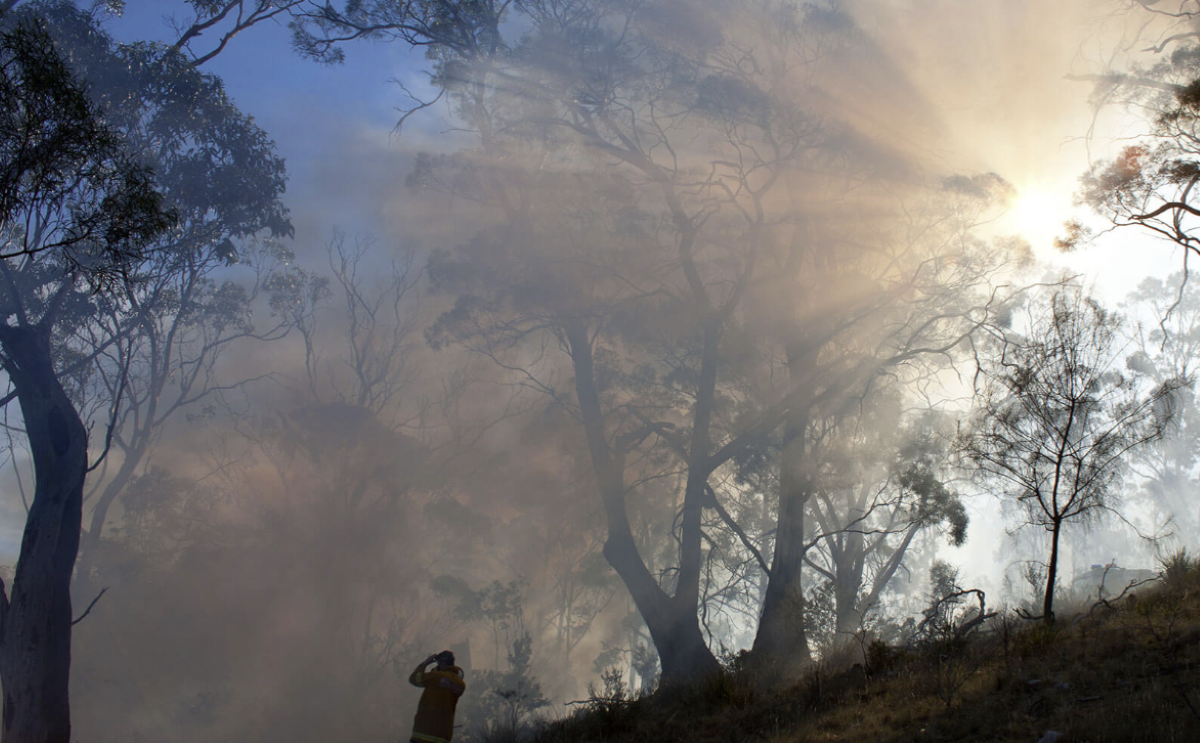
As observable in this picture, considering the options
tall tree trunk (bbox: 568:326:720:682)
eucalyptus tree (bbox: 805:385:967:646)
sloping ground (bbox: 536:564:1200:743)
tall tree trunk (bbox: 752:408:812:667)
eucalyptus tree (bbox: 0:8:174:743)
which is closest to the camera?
sloping ground (bbox: 536:564:1200:743)

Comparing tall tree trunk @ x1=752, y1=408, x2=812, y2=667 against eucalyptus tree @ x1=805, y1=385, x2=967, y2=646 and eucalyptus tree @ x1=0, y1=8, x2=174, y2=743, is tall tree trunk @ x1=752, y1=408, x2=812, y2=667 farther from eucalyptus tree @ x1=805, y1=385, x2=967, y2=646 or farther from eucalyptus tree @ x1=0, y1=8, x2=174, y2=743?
eucalyptus tree @ x1=0, y1=8, x2=174, y2=743

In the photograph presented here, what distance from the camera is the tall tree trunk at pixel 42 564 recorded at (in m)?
7.89

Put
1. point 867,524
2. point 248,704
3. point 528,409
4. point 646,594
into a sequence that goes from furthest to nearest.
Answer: point 867,524 → point 528,409 → point 248,704 → point 646,594

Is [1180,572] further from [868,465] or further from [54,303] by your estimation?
[54,303]

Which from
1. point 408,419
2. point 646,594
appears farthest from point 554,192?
point 408,419

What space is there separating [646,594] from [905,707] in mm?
6802

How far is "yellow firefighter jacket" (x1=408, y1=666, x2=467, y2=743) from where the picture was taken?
6.56 meters

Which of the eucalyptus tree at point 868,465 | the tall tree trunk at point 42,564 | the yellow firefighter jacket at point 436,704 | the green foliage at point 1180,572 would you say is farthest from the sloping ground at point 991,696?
the eucalyptus tree at point 868,465

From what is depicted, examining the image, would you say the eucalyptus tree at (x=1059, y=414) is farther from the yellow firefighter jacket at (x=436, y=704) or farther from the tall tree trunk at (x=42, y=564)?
the tall tree trunk at (x=42, y=564)

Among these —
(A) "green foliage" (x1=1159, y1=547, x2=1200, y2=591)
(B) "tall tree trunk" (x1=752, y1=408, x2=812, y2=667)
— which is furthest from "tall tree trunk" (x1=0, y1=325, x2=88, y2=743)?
(A) "green foliage" (x1=1159, y1=547, x2=1200, y2=591)

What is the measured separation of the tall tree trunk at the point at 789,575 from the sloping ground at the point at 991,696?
2823 millimetres

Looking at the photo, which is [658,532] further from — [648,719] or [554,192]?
[648,719]

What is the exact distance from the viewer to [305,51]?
13898 mm

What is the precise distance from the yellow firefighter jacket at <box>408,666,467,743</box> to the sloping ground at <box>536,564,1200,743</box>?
1.44 m
